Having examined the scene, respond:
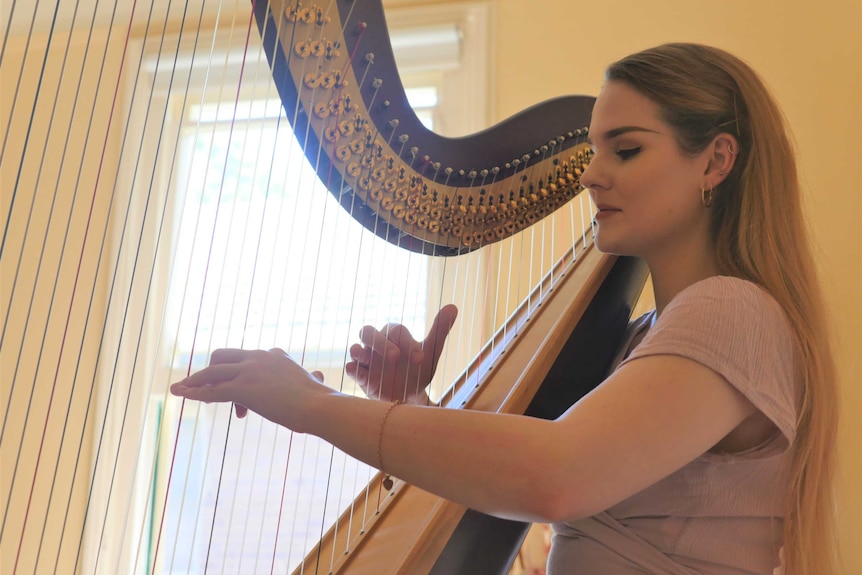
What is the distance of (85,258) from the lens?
11.9 ft

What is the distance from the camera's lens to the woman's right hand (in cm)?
152

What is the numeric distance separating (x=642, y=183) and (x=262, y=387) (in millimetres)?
544

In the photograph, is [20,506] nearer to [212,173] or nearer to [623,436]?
[212,173]

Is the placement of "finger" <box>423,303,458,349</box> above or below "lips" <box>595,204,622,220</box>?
below

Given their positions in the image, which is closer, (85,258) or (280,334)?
(280,334)

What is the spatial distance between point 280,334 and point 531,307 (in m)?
1.72

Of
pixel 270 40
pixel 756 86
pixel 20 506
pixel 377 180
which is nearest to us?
pixel 270 40

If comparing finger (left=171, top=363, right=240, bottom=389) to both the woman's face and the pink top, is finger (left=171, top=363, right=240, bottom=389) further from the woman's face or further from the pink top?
the woman's face

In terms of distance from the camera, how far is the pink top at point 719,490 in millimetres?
1041

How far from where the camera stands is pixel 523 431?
918 millimetres

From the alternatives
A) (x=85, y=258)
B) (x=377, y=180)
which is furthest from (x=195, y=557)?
(x=377, y=180)

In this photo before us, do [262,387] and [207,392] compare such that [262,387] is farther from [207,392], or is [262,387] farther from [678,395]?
[678,395]

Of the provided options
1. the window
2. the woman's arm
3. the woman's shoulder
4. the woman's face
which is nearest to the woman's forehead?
the woman's face

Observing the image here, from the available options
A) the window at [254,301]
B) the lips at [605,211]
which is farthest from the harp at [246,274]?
the lips at [605,211]
